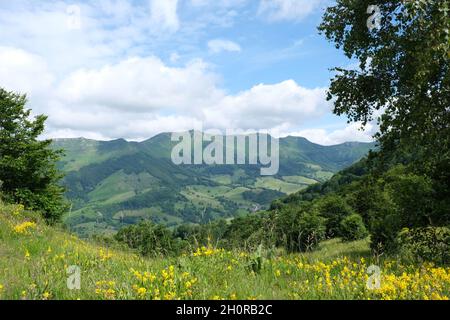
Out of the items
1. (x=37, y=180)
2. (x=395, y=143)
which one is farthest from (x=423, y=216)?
(x=37, y=180)

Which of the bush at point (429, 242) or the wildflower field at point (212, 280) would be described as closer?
the wildflower field at point (212, 280)

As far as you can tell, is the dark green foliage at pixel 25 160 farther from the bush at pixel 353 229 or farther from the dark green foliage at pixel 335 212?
the dark green foliage at pixel 335 212

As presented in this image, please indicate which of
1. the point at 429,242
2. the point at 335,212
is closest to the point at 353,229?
the point at 335,212

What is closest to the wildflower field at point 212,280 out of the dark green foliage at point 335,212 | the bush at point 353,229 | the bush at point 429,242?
the bush at point 429,242

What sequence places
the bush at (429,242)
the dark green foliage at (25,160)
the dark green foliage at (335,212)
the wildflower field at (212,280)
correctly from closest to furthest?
the wildflower field at (212,280)
the bush at (429,242)
the dark green foliage at (25,160)
the dark green foliage at (335,212)

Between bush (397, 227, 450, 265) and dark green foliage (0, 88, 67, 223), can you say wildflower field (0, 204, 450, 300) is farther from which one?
dark green foliage (0, 88, 67, 223)

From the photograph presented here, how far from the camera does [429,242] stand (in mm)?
15352

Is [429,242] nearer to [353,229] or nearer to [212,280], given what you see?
[212,280]

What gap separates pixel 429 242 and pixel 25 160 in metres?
37.7

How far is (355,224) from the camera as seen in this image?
55062 mm

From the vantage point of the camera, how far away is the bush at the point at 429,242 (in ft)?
46.9

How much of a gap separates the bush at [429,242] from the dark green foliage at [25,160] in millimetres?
35003

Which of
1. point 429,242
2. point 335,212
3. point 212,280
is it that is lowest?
point 335,212

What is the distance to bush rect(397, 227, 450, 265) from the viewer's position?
563 inches
